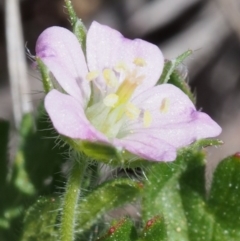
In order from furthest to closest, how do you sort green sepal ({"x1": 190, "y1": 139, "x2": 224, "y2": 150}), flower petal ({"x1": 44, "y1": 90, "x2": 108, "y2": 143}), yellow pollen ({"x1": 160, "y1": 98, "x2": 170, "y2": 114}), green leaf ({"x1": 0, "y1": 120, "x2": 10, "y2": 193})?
green leaf ({"x1": 0, "y1": 120, "x2": 10, "y2": 193})
yellow pollen ({"x1": 160, "y1": 98, "x2": 170, "y2": 114})
green sepal ({"x1": 190, "y1": 139, "x2": 224, "y2": 150})
flower petal ({"x1": 44, "y1": 90, "x2": 108, "y2": 143})

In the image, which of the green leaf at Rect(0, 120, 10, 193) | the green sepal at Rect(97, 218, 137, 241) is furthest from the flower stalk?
the green leaf at Rect(0, 120, 10, 193)

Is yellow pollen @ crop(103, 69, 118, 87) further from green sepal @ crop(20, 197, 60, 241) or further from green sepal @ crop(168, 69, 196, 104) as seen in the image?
green sepal @ crop(20, 197, 60, 241)

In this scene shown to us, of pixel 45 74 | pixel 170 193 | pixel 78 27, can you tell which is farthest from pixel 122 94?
pixel 170 193

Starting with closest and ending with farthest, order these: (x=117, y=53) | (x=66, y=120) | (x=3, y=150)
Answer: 1. (x=66, y=120)
2. (x=117, y=53)
3. (x=3, y=150)

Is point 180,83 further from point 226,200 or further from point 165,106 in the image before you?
point 226,200

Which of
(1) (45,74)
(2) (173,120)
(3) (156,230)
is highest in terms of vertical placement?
(1) (45,74)

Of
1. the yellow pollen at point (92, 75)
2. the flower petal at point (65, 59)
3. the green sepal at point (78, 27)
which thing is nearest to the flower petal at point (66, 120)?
the flower petal at point (65, 59)
